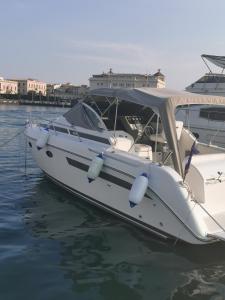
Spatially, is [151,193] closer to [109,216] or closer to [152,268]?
[152,268]

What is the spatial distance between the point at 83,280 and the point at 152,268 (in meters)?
1.05

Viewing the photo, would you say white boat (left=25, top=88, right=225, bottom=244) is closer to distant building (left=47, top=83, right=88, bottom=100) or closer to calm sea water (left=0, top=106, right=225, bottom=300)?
Result: calm sea water (left=0, top=106, right=225, bottom=300)

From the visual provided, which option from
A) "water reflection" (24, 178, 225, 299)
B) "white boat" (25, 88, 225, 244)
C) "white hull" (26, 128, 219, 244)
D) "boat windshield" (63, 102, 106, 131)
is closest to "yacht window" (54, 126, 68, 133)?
"white boat" (25, 88, 225, 244)

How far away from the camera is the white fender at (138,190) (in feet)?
21.2

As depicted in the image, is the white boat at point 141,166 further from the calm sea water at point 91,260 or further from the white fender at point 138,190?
the calm sea water at point 91,260

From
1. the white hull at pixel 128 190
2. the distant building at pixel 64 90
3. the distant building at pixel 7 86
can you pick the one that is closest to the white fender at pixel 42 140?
the white hull at pixel 128 190

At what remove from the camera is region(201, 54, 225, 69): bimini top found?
60.5 feet

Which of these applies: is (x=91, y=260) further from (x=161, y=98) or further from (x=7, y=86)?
(x=7, y=86)

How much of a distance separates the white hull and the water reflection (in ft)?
0.98

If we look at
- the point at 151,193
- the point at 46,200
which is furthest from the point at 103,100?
the point at 151,193

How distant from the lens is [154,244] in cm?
700

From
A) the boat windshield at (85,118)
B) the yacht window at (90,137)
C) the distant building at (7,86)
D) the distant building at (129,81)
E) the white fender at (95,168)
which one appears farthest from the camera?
the distant building at (7,86)

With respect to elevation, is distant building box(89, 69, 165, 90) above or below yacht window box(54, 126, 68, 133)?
above

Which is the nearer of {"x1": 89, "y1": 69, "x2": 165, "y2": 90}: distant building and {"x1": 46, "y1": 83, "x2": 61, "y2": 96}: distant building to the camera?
{"x1": 89, "y1": 69, "x2": 165, "y2": 90}: distant building
